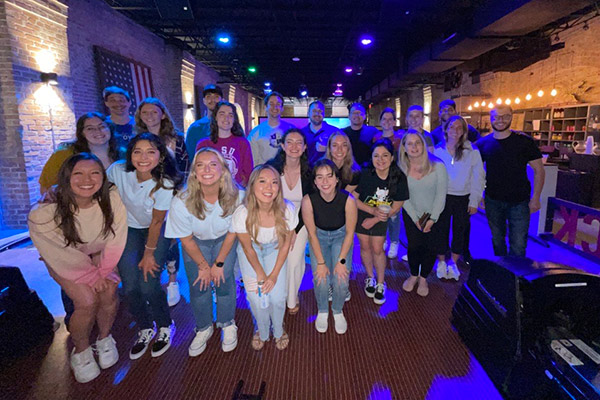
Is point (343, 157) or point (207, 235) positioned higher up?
point (343, 157)

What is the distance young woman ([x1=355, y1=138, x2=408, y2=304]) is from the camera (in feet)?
9.22

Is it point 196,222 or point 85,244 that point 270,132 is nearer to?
point 196,222

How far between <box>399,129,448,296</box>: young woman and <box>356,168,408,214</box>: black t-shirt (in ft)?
0.57

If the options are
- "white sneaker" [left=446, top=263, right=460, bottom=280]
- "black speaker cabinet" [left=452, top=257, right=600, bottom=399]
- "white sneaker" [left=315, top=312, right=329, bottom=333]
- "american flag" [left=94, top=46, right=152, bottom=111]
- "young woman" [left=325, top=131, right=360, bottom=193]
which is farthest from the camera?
"american flag" [left=94, top=46, right=152, bottom=111]

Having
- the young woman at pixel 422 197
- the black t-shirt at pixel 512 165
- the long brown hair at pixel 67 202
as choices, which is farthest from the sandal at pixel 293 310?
the black t-shirt at pixel 512 165

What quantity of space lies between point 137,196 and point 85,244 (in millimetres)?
460

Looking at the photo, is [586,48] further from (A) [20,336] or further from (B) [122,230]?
(A) [20,336]

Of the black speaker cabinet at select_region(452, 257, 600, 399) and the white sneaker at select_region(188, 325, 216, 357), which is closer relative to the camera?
the black speaker cabinet at select_region(452, 257, 600, 399)

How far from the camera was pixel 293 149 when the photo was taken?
8.72ft

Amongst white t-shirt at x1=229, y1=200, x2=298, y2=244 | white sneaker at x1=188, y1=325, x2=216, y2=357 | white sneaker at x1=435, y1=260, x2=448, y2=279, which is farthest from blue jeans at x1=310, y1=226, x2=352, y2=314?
white sneaker at x1=435, y1=260, x2=448, y2=279

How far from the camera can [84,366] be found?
2.18 metres

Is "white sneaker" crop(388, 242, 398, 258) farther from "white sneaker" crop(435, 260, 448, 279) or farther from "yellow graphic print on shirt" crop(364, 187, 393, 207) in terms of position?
"yellow graphic print on shirt" crop(364, 187, 393, 207)

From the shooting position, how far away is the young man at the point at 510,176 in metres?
3.07

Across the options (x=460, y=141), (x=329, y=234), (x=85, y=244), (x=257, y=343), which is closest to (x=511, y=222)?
(x=460, y=141)
